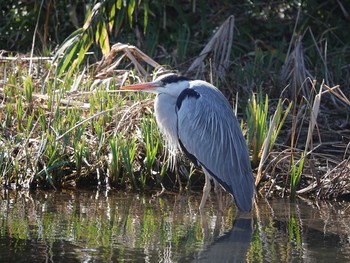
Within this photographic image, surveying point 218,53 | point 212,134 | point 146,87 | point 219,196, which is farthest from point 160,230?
point 218,53

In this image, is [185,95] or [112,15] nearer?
[185,95]

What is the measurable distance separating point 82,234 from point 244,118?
2.58 meters

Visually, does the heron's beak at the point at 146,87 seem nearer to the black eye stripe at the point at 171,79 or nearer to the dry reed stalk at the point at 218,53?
the black eye stripe at the point at 171,79

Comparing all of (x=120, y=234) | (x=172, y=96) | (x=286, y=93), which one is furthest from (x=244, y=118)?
(x=120, y=234)

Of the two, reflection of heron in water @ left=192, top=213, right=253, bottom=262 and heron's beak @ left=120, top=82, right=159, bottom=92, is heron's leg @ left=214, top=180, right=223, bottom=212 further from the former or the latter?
heron's beak @ left=120, top=82, right=159, bottom=92

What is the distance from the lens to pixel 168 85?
20.9 feet

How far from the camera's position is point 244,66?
28.2ft

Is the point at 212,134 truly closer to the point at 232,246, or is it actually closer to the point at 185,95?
the point at 185,95

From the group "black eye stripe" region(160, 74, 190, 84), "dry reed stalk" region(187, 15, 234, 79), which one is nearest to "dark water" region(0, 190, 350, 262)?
"black eye stripe" region(160, 74, 190, 84)

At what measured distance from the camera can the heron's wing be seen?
6168 mm

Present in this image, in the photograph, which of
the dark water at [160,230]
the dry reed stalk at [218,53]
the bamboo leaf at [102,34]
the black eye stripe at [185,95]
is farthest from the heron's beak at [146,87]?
the dry reed stalk at [218,53]

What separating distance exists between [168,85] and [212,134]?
49 centimetres

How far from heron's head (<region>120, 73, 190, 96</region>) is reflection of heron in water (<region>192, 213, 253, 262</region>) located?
1.13 meters

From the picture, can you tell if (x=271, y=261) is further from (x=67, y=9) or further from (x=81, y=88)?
(x=67, y=9)
